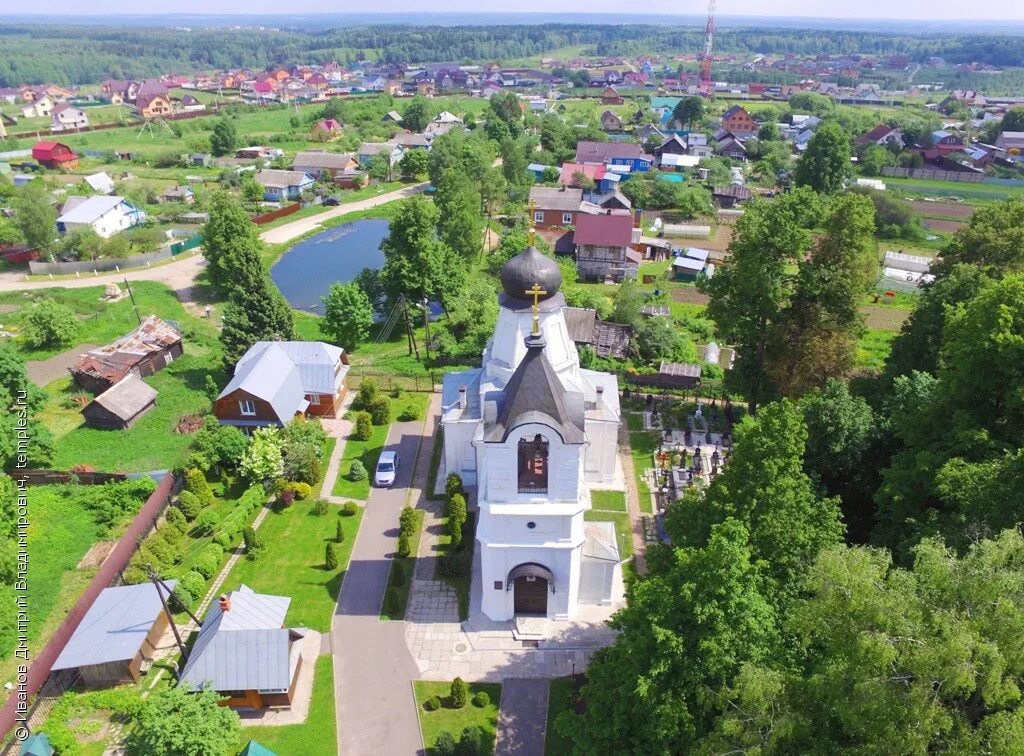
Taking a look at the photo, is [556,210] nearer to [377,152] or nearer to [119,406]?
[377,152]

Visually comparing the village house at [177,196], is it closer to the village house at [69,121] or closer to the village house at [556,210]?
the village house at [556,210]

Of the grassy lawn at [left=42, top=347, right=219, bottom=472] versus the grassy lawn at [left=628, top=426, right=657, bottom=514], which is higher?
the grassy lawn at [left=628, top=426, right=657, bottom=514]

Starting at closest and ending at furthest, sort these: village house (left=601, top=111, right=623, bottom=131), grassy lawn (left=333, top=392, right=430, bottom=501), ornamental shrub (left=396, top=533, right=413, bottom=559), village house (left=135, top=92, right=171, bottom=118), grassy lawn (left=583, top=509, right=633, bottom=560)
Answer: ornamental shrub (left=396, top=533, right=413, bottom=559)
grassy lawn (left=583, top=509, right=633, bottom=560)
grassy lawn (left=333, top=392, right=430, bottom=501)
village house (left=601, top=111, right=623, bottom=131)
village house (left=135, top=92, right=171, bottom=118)

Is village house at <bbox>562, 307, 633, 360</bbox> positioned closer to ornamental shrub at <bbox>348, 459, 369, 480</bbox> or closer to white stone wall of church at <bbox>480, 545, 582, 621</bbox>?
ornamental shrub at <bbox>348, 459, 369, 480</bbox>

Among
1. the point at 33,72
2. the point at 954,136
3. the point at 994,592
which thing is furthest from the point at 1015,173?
the point at 33,72

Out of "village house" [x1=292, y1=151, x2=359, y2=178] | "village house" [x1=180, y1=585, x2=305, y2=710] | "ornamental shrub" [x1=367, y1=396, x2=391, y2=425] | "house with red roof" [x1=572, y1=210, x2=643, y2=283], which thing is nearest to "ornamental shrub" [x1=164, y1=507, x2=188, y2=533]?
"village house" [x1=180, y1=585, x2=305, y2=710]

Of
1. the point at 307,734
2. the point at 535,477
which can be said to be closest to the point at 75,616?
the point at 307,734

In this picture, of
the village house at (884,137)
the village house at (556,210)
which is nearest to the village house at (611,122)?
the village house at (884,137)
